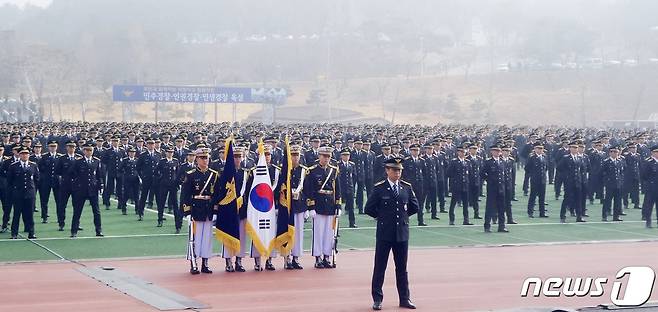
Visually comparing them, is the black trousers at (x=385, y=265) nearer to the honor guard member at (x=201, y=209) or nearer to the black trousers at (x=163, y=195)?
the honor guard member at (x=201, y=209)

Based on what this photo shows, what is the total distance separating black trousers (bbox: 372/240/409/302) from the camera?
39.8ft

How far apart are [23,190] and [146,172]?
172 inches

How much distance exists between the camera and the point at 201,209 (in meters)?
14.9

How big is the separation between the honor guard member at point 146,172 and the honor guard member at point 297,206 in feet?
23.9

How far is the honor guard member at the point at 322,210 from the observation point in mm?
15422

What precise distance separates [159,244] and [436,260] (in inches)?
187

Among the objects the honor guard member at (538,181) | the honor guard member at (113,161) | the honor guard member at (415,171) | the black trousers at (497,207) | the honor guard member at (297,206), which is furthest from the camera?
the honor guard member at (113,161)

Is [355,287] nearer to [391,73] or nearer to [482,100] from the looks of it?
[482,100]

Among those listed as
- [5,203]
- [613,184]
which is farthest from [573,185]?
[5,203]

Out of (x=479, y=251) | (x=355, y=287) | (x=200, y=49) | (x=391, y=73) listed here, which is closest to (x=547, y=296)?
(x=355, y=287)

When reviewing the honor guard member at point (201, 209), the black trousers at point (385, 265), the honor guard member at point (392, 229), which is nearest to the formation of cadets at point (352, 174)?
the honor guard member at point (201, 209)

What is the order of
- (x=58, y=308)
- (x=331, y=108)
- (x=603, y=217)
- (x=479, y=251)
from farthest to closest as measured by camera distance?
(x=331, y=108), (x=603, y=217), (x=479, y=251), (x=58, y=308)

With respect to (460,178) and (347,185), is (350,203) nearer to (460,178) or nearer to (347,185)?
(347,185)

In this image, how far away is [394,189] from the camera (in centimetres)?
1236
